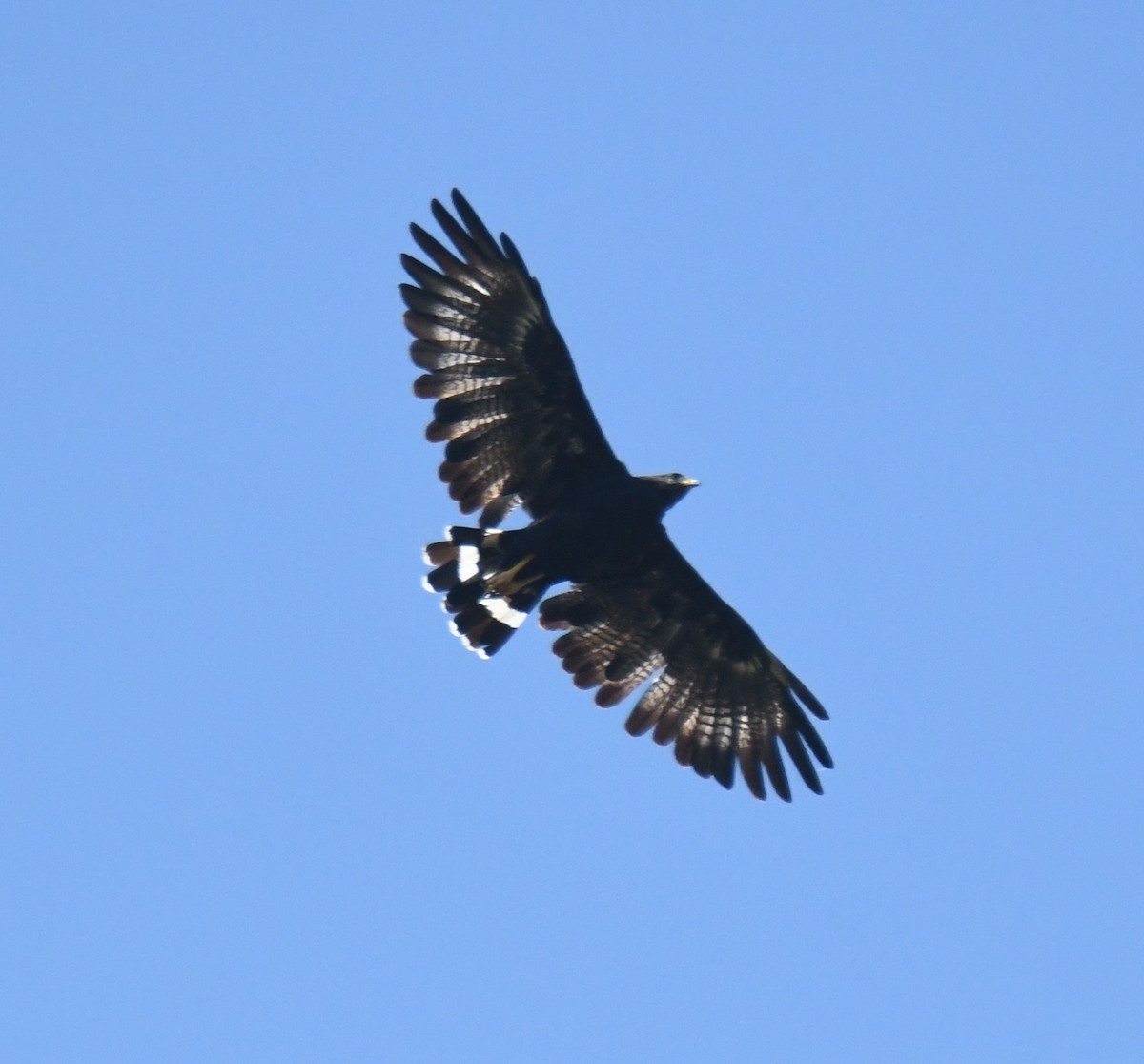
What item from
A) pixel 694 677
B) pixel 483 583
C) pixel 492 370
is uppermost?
pixel 492 370

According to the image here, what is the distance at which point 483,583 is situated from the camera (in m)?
15.7

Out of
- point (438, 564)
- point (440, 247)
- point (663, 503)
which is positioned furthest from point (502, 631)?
point (440, 247)

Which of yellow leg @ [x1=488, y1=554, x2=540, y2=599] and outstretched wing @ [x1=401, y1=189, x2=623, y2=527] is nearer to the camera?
outstretched wing @ [x1=401, y1=189, x2=623, y2=527]

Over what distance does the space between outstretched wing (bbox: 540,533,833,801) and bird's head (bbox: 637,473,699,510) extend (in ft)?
4.16

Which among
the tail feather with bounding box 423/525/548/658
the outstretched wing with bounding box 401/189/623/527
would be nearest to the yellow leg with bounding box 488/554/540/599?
the tail feather with bounding box 423/525/548/658

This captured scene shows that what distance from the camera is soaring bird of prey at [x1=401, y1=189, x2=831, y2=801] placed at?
594 inches

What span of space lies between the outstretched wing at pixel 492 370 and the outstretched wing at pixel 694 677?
1514 millimetres

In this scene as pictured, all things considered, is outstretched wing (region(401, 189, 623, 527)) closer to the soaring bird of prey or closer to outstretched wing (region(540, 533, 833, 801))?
the soaring bird of prey

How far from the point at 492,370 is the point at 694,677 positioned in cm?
335

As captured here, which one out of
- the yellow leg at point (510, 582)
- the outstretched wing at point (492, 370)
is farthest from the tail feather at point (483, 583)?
the outstretched wing at point (492, 370)

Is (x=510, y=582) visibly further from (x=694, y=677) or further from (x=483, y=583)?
(x=694, y=677)

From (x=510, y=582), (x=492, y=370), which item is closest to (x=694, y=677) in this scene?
(x=510, y=582)

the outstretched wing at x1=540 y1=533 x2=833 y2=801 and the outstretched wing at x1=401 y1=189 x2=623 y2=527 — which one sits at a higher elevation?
the outstretched wing at x1=401 y1=189 x2=623 y2=527

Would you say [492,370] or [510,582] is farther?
[510,582]
